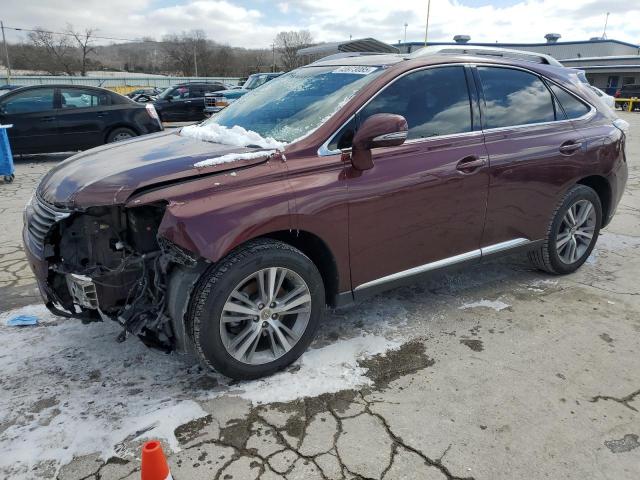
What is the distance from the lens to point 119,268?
2637mm

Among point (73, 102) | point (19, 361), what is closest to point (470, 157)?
point (19, 361)

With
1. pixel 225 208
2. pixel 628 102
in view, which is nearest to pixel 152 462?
pixel 225 208

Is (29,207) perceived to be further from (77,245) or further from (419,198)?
(419,198)

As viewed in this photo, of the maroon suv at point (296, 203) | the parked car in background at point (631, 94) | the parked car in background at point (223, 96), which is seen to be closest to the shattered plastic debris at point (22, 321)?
the maroon suv at point (296, 203)

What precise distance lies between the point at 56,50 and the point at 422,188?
75.8 metres

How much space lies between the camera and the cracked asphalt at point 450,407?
2.20m

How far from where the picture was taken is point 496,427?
8.02 feet

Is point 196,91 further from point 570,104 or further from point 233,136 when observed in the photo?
point 233,136

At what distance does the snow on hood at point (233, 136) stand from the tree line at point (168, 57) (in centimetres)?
6558

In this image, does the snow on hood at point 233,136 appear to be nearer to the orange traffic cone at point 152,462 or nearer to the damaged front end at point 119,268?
the damaged front end at point 119,268

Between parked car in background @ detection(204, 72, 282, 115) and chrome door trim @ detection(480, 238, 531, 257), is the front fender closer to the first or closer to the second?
chrome door trim @ detection(480, 238, 531, 257)

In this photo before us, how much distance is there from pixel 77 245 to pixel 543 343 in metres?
2.98

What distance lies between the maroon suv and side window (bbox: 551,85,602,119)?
256 millimetres

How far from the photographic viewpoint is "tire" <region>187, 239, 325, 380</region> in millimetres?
2520
